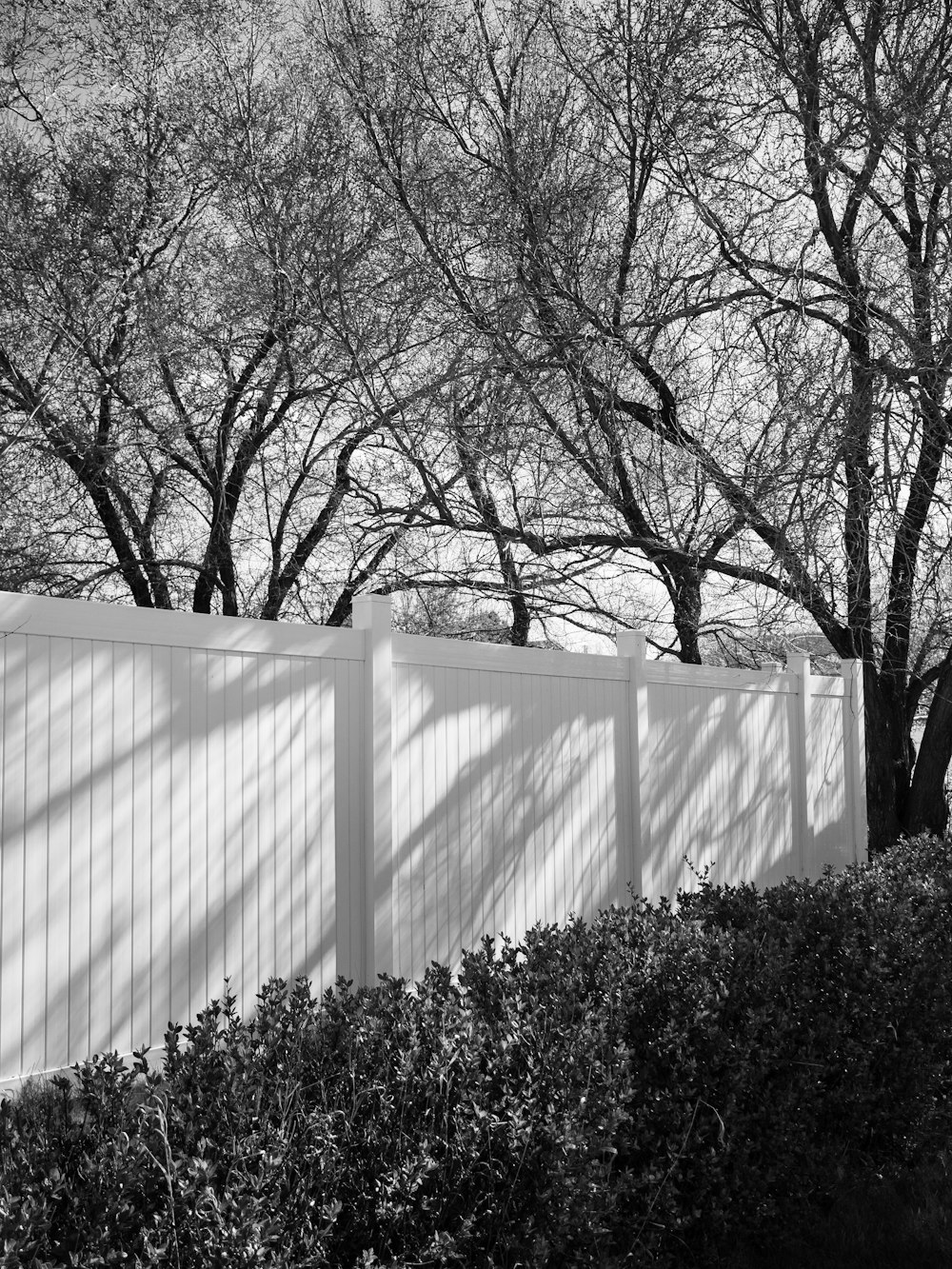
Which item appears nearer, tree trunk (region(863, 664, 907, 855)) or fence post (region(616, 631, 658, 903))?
fence post (region(616, 631, 658, 903))

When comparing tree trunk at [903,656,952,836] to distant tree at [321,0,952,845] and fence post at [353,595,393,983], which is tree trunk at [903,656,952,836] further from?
fence post at [353,595,393,983]

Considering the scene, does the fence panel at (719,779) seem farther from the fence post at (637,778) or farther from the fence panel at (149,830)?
the fence panel at (149,830)

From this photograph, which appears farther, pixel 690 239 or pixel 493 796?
pixel 690 239

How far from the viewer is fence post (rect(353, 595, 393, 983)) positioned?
15.5 ft

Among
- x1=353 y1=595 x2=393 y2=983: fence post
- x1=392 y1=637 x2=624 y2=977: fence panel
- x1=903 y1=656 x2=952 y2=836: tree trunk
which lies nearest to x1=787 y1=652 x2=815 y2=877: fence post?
x1=903 y1=656 x2=952 y2=836: tree trunk

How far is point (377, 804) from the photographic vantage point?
476 centimetres

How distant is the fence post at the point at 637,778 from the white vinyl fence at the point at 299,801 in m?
0.01

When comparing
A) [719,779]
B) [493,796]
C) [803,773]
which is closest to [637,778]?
[719,779]

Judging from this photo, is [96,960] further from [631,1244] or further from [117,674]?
[631,1244]

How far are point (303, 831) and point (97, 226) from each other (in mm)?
5846

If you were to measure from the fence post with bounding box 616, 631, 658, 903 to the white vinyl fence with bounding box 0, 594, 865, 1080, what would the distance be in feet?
0.04

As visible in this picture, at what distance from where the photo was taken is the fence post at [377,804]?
471 centimetres

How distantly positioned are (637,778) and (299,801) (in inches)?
88.3

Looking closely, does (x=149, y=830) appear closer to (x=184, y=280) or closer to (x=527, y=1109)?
(x=527, y=1109)
